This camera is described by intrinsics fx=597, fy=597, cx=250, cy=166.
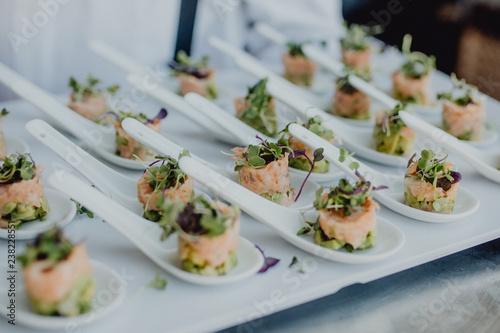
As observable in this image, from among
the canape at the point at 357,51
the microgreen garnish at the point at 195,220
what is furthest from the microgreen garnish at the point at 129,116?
the canape at the point at 357,51

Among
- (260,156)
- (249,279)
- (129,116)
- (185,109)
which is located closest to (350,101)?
(185,109)

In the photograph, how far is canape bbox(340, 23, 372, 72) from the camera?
8.48 ft

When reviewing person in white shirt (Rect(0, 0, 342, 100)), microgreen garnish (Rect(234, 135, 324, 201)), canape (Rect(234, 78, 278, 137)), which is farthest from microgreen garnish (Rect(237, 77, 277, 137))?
person in white shirt (Rect(0, 0, 342, 100))

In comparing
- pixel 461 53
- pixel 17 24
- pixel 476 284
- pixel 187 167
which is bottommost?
pixel 461 53

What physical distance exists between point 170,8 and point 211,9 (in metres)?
0.25

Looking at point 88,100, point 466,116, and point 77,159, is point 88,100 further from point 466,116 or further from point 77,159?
point 466,116

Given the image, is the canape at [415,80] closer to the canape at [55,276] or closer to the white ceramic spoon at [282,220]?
the white ceramic spoon at [282,220]

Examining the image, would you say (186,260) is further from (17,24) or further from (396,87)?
(17,24)

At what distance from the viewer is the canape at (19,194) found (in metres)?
1.35

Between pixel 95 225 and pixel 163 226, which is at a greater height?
pixel 163 226

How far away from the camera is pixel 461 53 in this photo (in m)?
4.72

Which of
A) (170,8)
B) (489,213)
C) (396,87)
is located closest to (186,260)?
(489,213)

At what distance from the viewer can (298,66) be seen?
2459mm

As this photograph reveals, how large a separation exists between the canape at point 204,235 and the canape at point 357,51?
1516 mm
